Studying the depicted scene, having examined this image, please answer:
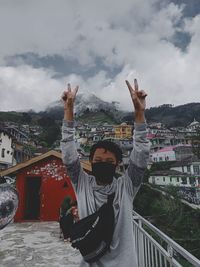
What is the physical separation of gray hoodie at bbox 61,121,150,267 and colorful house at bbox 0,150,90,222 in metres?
11.4

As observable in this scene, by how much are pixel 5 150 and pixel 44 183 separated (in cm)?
2530

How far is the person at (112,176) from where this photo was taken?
1.78m

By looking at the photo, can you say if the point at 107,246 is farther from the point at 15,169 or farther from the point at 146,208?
the point at 146,208

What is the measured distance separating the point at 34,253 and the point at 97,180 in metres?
5.60

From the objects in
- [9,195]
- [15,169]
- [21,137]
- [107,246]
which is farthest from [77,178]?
[21,137]

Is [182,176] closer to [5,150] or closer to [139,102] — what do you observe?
[5,150]

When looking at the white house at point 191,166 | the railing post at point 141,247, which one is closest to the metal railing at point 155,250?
the railing post at point 141,247

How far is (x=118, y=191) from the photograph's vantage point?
189 cm

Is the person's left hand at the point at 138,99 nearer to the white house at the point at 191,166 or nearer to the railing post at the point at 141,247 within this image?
the railing post at the point at 141,247

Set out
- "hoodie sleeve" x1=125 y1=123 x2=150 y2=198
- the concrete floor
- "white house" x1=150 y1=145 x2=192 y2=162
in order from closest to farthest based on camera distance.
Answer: "hoodie sleeve" x1=125 y1=123 x2=150 y2=198
the concrete floor
"white house" x1=150 y1=145 x2=192 y2=162

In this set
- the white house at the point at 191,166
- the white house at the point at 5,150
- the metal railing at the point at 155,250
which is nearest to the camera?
the metal railing at the point at 155,250

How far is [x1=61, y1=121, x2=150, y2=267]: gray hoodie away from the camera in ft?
5.70

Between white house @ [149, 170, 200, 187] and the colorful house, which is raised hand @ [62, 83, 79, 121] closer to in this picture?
the colorful house

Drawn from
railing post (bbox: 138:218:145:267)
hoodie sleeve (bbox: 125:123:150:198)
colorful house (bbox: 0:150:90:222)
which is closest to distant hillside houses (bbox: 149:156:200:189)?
colorful house (bbox: 0:150:90:222)
